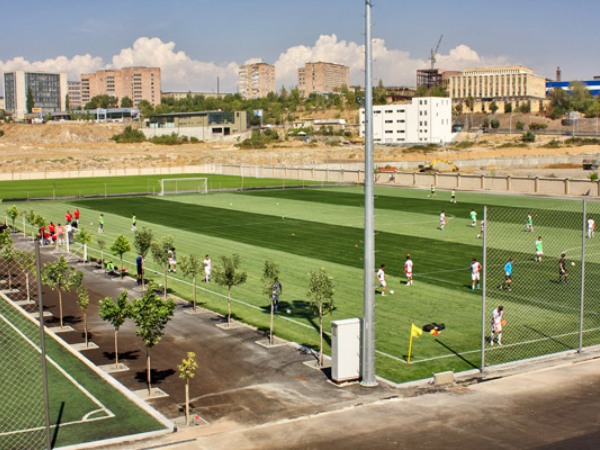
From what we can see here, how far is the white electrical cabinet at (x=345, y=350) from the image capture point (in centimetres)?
2111

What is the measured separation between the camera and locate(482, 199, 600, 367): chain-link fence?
25.1 meters

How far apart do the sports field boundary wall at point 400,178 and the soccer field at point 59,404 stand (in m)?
58.3

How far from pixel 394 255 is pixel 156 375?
23.8m

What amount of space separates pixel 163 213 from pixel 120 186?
34.9 metres

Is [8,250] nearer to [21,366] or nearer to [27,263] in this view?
[27,263]

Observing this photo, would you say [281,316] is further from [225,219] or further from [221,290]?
[225,219]

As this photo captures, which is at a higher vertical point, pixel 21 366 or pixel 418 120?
pixel 418 120

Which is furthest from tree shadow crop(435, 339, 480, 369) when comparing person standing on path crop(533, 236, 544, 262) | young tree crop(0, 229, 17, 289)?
young tree crop(0, 229, 17, 289)

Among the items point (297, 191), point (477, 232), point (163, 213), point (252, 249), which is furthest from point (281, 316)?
point (297, 191)

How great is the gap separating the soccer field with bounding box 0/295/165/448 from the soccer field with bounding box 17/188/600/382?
7.46m

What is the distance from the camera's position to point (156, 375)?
22.4 meters

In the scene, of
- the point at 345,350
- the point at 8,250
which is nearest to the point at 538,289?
the point at 345,350

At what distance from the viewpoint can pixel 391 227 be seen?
55531 mm

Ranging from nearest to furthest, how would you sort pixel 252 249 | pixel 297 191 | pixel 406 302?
1. pixel 406 302
2. pixel 252 249
3. pixel 297 191
